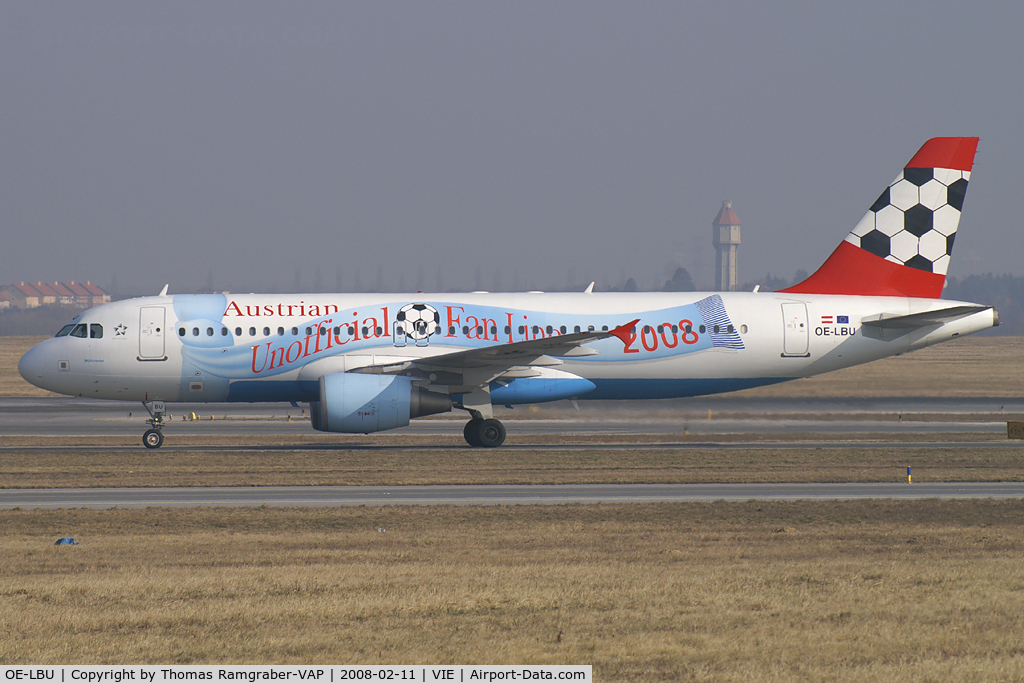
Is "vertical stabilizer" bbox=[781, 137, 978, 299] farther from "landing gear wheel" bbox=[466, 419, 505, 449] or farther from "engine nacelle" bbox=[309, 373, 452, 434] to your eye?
"engine nacelle" bbox=[309, 373, 452, 434]

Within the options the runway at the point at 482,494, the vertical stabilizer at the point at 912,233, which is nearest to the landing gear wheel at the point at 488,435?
the runway at the point at 482,494

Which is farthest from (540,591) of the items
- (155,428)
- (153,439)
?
(155,428)

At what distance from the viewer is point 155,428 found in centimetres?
2975

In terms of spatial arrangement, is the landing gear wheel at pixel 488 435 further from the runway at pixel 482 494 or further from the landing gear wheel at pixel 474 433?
the runway at pixel 482 494

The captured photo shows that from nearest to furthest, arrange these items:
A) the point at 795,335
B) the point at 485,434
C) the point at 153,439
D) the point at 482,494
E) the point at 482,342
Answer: the point at 482,494
the point at 485,434
the point at 153,439
the point at 482,342
the point at 795,335

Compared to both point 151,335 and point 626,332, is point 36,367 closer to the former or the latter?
point 151,335

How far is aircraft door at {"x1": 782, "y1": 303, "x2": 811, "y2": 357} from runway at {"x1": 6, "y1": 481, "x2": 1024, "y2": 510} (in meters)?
9.54

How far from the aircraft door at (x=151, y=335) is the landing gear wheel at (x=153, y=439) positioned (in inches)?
83.8

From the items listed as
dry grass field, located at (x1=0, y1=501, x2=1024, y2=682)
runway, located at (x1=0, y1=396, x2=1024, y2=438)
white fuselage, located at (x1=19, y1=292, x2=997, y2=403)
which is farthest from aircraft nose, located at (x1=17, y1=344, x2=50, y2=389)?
dry grass field, located at (x1=0, y1=501, x2=1024, y2=682)

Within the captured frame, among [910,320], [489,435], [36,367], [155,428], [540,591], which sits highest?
[910,320]

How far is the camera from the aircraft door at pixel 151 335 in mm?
29656

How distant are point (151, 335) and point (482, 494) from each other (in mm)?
13842

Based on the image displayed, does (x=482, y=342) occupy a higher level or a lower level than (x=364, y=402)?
higher

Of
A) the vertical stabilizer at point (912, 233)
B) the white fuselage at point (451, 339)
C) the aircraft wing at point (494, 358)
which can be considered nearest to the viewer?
the aircraft wing at point (494, 358)
